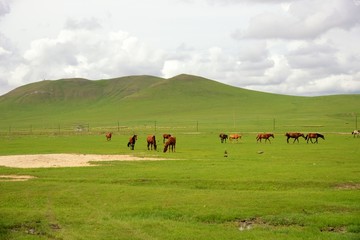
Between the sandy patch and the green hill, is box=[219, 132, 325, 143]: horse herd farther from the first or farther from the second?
the green hill

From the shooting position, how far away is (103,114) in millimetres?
151625

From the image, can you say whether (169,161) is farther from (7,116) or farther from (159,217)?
(7,116)

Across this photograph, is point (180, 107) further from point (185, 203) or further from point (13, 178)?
point (185, 203)

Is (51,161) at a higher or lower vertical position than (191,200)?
higher

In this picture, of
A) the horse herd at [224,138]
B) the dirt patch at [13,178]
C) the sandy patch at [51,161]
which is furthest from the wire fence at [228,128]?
the dirt patch at [13,178]

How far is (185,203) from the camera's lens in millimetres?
15609

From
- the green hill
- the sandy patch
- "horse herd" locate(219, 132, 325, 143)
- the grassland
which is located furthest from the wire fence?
the grassland

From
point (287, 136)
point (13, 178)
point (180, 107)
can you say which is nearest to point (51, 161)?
point (13, 178)

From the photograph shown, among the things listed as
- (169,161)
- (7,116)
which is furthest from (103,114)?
(169,161)

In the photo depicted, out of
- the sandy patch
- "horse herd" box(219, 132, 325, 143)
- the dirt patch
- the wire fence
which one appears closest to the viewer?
the dirt patch

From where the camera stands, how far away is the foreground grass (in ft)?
41.0

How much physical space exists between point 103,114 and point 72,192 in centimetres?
13556

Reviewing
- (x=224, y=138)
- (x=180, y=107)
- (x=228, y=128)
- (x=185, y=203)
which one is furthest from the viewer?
(x=180, y=107)

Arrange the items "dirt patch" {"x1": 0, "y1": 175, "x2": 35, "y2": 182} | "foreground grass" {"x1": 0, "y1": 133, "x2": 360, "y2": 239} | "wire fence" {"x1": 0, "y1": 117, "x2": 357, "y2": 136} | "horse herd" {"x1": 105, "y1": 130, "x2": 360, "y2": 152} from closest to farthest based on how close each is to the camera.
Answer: "foreground grass" {"x1": 0, "y1": 133, "x2": 360, "y2": 239} < "dirt patch" {"x1": 0, "y1": 175, "x2": 35, "y2": 182} < "horse herd" {"x1": 105, "y1": 130, "x2": 360, "y2": 152} < "wire fence" {"x1": 0, "y1": 117, "x2": 357, "y2": 136}
